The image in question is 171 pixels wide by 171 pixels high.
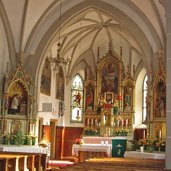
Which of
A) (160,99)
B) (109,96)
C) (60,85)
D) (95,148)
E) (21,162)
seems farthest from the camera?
(60,85)

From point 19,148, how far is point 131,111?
364 inches

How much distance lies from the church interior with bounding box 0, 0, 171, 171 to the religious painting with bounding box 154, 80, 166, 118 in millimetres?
46

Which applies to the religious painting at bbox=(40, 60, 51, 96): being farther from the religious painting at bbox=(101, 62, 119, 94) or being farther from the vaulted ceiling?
the religious painting at bbox=(101, 62, 119, 94)

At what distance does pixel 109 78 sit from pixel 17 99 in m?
8.04

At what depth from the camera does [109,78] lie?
25.0 meters

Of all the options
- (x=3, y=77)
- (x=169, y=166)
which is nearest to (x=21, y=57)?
(x=3, y=77)

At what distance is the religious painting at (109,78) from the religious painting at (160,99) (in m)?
7.07

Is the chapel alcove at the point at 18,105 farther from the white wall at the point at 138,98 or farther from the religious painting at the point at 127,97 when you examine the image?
the white wall at the point at 138,98

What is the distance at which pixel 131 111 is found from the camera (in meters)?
24.0

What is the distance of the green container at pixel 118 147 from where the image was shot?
20.2 metres

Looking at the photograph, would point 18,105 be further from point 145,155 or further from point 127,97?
point 127,97

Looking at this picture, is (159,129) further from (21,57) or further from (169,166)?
(169,166)

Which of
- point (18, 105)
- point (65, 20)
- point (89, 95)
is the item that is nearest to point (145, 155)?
point (18, 105)

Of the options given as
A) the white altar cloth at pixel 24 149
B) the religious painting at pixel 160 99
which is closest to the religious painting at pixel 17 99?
the white altar cloth at pixel 24 149
